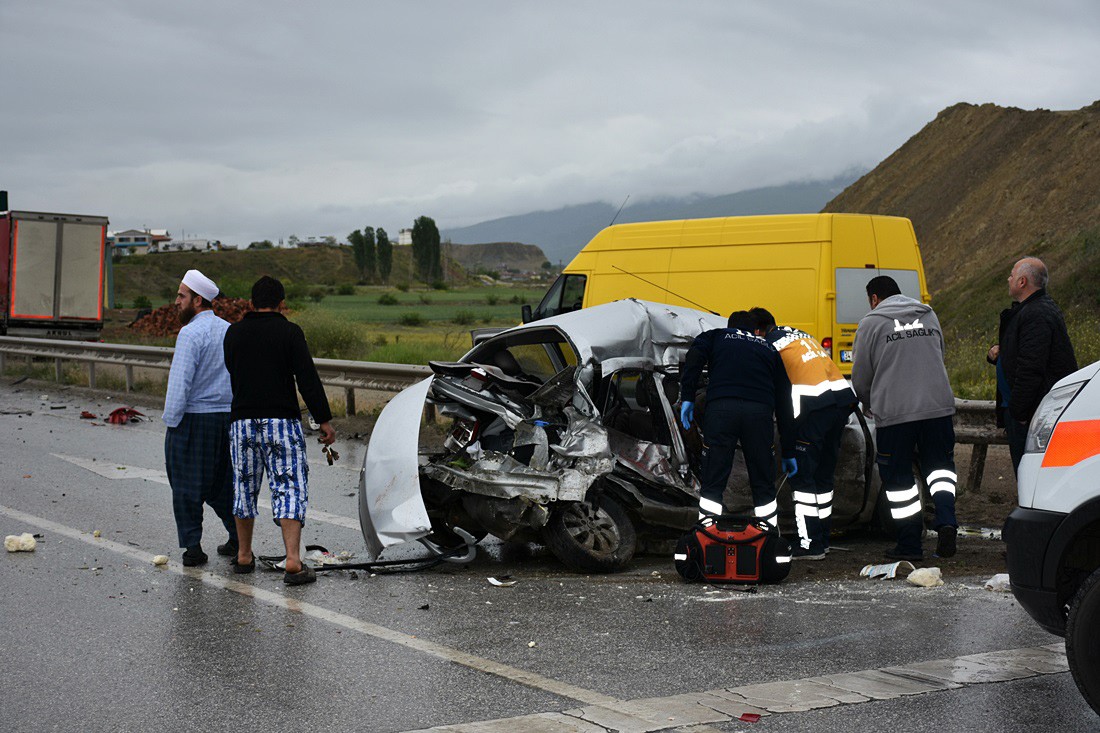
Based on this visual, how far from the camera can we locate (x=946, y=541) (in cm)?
738

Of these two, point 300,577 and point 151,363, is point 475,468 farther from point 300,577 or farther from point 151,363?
point 151,363

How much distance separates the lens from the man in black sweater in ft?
22.2

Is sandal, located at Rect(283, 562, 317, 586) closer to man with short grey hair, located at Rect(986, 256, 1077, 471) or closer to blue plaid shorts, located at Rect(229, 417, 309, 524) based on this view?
blue plaid shorts, located at Rect(229, 417, 309, 524)

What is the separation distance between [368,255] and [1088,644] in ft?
474

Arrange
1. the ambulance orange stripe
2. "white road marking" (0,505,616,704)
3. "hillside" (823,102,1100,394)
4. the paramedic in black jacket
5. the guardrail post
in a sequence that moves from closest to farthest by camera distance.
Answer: the ambulance orange stripe, "white road marking" (0,505,616,704), the paramedic in black jacket, the guardrail post, "hillside" (823,102,1100,394)

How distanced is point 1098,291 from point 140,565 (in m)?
24.7

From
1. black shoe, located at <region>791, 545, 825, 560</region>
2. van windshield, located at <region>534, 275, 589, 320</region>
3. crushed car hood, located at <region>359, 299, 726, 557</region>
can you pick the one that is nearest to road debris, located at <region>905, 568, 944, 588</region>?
black shoe, located at <region>791, 545, 825, 560</region>

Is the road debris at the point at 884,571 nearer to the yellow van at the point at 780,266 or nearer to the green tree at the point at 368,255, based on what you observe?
the yellow van at the point at 780,266

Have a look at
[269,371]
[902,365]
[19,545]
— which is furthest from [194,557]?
[902,365]

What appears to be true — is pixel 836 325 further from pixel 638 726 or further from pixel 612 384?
pixel 638 726

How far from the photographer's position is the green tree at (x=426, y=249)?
15088 cm

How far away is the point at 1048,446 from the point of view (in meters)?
4.43

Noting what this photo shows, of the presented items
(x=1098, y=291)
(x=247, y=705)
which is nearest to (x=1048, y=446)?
(x=247, y=705)

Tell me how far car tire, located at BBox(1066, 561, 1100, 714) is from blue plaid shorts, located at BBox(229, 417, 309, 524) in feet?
14.0
